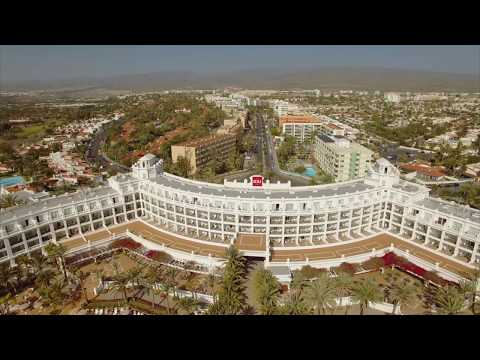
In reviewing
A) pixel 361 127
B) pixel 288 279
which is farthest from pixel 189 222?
pixel 361 127

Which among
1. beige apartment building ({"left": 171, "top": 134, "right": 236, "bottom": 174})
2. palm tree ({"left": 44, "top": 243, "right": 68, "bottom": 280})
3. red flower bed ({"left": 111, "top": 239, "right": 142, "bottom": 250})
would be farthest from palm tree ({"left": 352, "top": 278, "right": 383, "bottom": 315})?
beige apartment building ({"left": 171, "top": 134, "right": 236, "bottom": 174})

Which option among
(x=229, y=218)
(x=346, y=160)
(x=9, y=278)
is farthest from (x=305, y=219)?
(x=9, y=278)

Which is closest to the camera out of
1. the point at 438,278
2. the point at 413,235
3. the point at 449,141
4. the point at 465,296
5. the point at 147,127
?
the point at 465,296

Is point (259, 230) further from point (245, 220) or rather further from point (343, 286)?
point (343, 286)

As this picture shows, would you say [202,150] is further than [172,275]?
Yes

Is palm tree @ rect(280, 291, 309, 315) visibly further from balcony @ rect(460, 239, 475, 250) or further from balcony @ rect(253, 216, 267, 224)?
balcony @ rect(460, 239, 475, 250)

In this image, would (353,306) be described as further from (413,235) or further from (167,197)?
(167,197)
